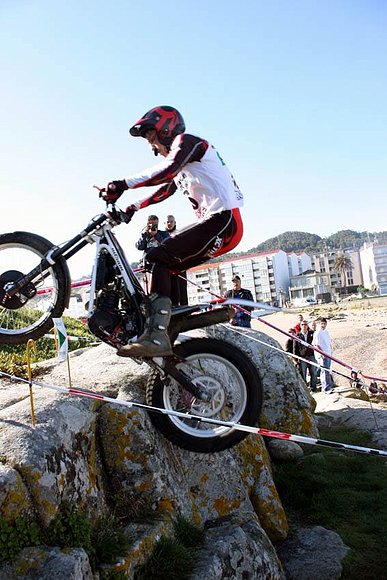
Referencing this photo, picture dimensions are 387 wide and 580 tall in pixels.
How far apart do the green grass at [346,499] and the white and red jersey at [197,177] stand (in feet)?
15.8

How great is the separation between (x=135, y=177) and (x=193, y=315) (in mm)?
1402

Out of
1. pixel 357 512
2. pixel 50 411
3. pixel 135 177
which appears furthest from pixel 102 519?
pixel 357 512

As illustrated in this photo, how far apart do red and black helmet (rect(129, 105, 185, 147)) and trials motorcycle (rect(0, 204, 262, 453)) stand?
0.75 metres

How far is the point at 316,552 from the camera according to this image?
689 centimetres

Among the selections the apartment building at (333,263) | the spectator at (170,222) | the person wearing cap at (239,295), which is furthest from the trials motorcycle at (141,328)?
the apartment building at (333,263)

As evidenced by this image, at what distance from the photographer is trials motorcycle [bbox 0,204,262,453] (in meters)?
4.96

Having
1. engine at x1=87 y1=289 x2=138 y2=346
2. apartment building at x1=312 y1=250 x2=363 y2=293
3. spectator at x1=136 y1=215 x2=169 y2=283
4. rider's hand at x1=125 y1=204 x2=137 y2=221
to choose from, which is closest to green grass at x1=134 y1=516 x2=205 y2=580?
engine at x1=87 y1=289 x2=138 y2=346

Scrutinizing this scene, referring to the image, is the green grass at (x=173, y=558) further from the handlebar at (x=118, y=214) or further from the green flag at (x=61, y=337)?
the handlebar at (x=118, y=214)

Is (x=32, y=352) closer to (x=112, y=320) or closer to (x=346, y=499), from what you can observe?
(x=346, y=499)

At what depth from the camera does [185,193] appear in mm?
5152

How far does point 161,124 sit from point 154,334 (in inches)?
76.0

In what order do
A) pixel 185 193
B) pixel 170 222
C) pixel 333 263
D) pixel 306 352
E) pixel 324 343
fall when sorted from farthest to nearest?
pixel 333 263
pixel 306 352
pixel 324 343
pixel 170 222
pixel 185 193

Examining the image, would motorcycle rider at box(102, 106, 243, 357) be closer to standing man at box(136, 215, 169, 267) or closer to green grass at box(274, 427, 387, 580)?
standing man at box(136, 215, 169, 267)

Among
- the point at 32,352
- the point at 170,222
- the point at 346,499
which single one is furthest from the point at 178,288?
the point at 32,352
